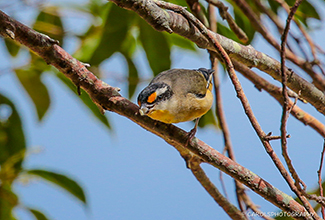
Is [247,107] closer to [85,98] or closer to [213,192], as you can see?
[213,192]

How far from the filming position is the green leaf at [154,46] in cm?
187

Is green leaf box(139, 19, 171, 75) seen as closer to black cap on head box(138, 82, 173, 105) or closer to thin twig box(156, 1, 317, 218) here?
black cap on head box(138, 82, 173, 105)

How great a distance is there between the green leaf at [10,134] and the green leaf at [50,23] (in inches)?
18.0

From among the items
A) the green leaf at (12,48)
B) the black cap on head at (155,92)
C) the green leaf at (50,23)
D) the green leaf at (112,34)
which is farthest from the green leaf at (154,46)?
the green leaf at (12,48)

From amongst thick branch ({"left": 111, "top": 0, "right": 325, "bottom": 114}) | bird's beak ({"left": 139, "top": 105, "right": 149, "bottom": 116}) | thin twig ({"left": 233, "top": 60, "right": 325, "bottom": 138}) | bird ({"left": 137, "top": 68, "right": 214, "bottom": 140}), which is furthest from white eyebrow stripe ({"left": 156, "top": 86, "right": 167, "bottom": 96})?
thin twig ({"left": 233, "top": 60, "right": 325, "bottom": 138})

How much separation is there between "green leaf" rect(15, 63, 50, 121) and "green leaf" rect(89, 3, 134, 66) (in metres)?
0.35

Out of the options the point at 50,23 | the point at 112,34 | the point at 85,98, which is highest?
the point at 50,23

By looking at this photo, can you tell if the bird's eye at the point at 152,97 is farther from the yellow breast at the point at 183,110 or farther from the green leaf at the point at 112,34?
the green leaf at the point at 112,34

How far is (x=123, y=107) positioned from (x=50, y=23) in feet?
4.04

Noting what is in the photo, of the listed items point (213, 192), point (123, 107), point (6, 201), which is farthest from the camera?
point (6, 201)

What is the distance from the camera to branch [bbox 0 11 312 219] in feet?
3.92

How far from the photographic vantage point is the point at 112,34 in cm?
186

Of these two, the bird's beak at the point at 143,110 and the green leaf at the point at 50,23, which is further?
the green leaf at the point at 50,23

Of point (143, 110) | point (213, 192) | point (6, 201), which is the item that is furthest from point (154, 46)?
point (6, 201)
